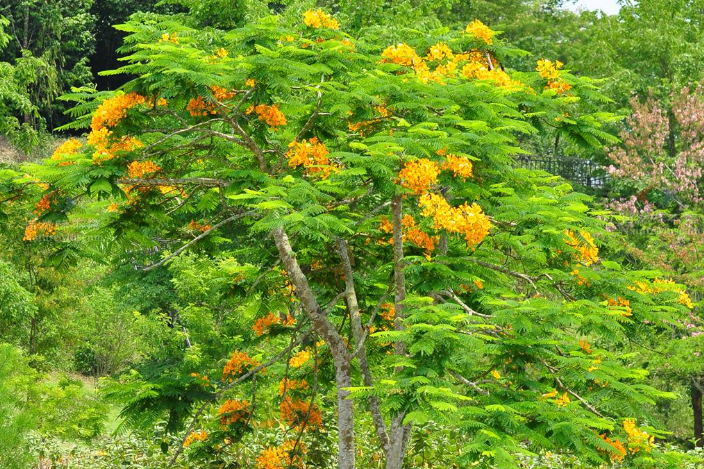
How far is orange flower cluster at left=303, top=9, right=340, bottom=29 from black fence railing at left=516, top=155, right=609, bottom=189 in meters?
15.8

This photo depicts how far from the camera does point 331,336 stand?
25.4ft

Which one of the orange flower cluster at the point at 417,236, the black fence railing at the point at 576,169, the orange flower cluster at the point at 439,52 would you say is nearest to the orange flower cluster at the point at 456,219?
the orange flower cluster at the point at 417,236

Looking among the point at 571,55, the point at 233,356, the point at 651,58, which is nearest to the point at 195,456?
the point at 233,356

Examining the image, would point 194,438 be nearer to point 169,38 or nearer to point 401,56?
point 169,38

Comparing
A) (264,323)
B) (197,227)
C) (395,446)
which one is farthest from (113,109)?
(395,446)

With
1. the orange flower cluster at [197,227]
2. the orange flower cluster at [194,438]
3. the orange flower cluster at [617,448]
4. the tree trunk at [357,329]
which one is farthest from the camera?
the orange flower cluster at [194,438]

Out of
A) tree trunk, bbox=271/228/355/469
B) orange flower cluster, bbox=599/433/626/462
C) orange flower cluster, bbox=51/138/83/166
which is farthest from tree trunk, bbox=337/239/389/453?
orange flower cluster, bbox=51/138/83/166

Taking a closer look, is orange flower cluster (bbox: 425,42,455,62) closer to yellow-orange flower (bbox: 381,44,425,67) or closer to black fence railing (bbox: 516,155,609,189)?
yellow-orange flower (bbox: 381,44,425,67)

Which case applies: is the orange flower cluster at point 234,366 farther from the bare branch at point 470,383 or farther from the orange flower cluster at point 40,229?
the bare branch at point 470,383

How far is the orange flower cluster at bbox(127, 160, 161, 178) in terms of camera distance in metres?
7.36

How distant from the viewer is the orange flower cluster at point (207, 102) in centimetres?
727

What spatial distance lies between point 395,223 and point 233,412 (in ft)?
10.1

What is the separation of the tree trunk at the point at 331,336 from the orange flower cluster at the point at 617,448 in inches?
90.5

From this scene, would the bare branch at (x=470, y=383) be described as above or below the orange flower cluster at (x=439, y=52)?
below
